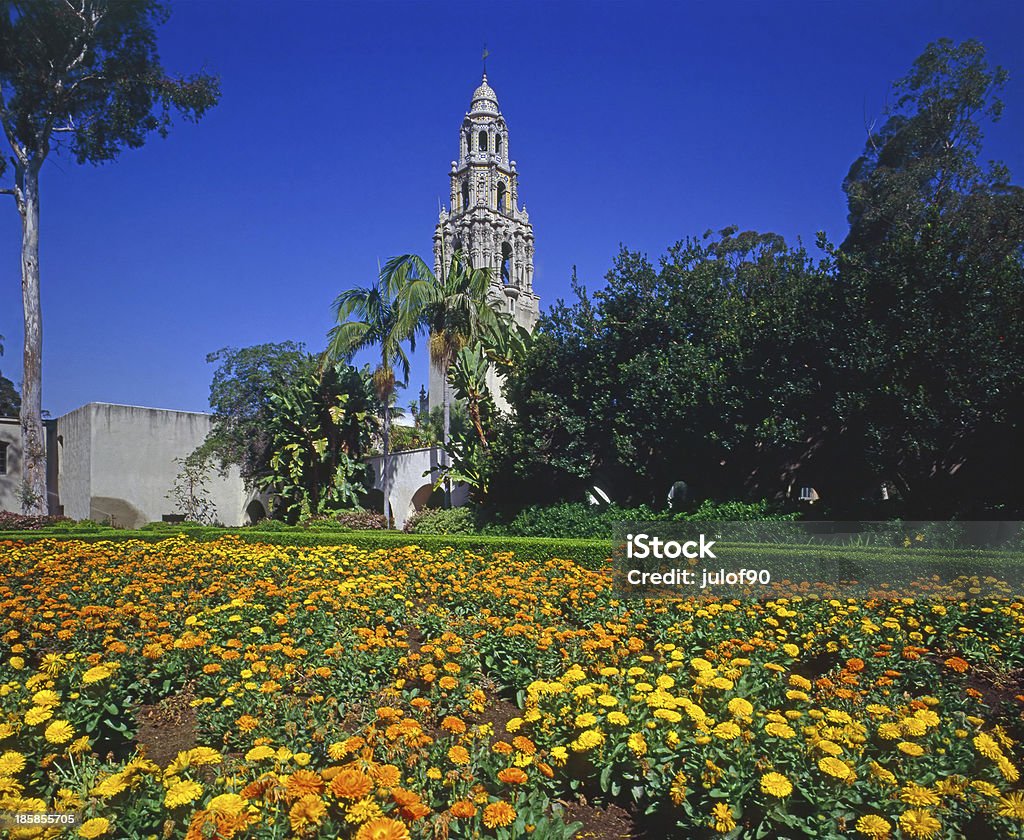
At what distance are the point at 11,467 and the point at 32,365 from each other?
9271mm

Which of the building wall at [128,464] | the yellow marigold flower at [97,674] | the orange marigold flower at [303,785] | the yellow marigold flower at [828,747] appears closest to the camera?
the orange marigold flower at [303,785]

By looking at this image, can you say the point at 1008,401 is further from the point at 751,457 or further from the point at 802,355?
the point at 751,457

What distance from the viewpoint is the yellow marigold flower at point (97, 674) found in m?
3.75

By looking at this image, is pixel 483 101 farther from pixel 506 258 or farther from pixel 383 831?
pixel 383 831

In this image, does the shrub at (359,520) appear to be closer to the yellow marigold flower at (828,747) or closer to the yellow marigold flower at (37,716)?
the yellow marigold flower at (37,716)

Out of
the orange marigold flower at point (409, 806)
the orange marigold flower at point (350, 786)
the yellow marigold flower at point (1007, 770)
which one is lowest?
the yellow marigold flower at point (1007, 770)

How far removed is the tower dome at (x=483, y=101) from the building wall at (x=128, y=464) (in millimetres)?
28122

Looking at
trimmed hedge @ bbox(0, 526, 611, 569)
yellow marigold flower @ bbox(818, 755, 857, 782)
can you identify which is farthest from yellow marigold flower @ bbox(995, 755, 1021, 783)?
trimmed hedge @ bbox(0, 526, 611, 569)

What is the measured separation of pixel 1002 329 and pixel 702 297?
596cm

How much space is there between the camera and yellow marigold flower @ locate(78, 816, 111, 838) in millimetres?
2349

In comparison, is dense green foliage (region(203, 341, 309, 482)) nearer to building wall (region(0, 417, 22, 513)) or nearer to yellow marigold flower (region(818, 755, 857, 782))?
building wall (region(0, 417, 22, 513))

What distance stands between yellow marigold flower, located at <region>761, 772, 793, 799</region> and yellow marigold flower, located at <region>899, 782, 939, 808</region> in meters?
0.45

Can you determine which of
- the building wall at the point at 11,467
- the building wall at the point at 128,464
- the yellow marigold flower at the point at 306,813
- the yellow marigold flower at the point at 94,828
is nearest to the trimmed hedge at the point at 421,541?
the yellow marigold flower at the point at 306,813

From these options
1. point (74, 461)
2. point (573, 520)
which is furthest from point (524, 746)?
point (74, 461)
